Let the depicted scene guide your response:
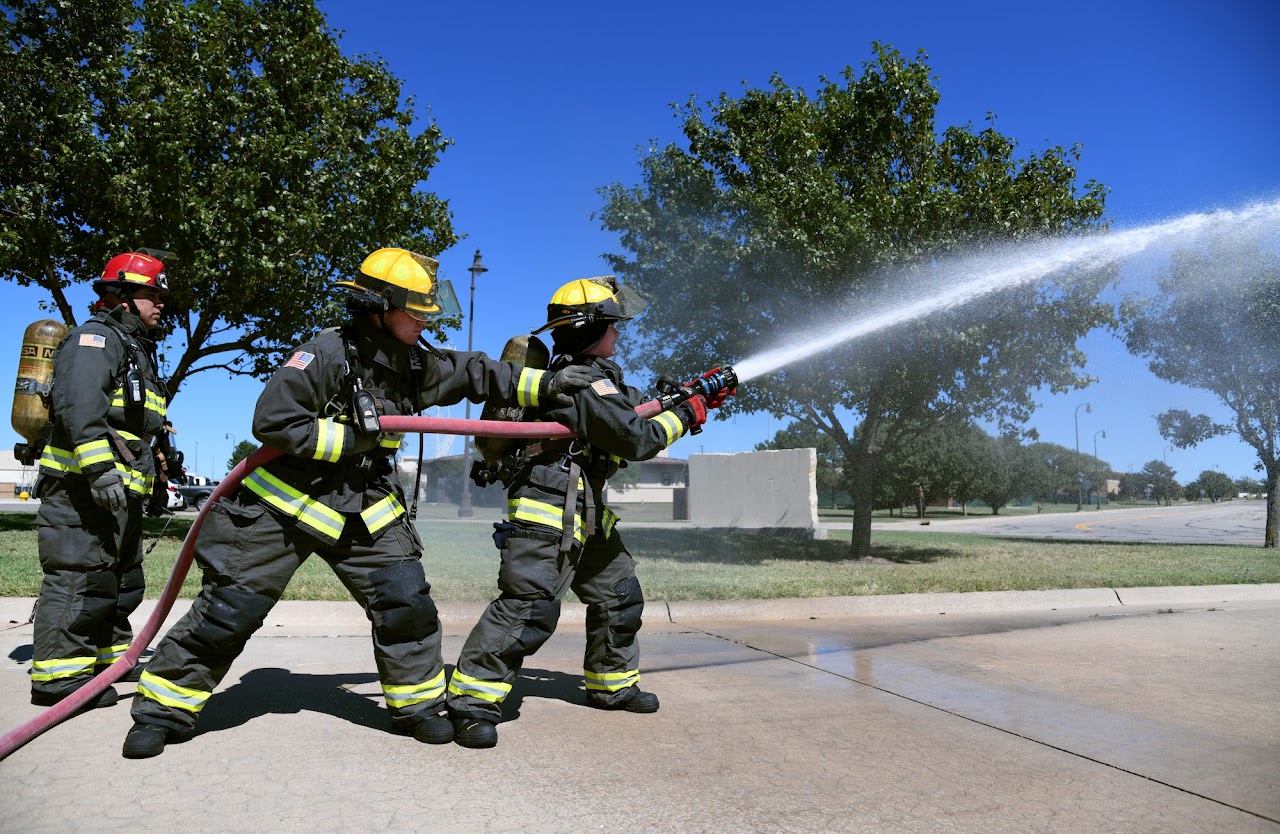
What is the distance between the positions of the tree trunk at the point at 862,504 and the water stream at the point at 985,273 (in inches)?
92.5

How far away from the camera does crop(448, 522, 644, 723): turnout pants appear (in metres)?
Answer: 3.39

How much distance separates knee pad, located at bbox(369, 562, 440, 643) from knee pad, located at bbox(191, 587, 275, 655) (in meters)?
0.38

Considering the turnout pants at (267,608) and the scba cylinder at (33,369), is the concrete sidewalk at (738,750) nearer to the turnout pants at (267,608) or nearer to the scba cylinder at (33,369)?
the turnout pants at (267,608)

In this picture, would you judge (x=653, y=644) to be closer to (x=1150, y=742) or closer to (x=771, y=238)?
(x=1150, y=742)

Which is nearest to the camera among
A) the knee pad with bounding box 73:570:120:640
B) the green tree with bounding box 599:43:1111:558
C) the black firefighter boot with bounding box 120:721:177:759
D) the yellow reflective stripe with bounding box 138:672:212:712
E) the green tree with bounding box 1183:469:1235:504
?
the black firefighter boot with bounding box 120:721:177:759

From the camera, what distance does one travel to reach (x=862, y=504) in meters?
12.5

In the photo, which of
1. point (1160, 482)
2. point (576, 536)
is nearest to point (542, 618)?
point (576, 536)

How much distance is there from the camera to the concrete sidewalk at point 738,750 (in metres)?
2.55

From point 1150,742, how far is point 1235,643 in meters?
2.96

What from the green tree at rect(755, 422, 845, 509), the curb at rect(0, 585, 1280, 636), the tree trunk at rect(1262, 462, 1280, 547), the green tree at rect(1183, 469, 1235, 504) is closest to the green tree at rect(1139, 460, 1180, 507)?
the green tree at rect(1183, 469, 1235, 504)

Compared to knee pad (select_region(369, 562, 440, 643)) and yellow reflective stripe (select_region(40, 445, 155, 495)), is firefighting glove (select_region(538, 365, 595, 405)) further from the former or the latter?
yellow reflective stripe (select_region(40, 445, 155, 495))

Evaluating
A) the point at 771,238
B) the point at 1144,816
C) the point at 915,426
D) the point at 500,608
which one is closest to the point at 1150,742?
the point at 1144,816

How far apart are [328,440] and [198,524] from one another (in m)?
0.72

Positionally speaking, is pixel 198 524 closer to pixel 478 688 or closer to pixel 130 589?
pixel 130 589
